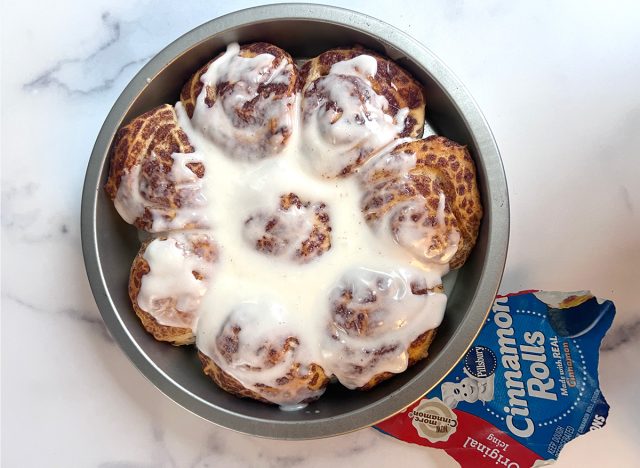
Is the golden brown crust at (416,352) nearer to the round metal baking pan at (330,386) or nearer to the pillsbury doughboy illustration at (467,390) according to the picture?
the round metal baking pan at (330,386)

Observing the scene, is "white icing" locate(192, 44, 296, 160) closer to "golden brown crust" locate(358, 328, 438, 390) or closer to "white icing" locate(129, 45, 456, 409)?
"white icing" locate(129, 45, 456, 409)

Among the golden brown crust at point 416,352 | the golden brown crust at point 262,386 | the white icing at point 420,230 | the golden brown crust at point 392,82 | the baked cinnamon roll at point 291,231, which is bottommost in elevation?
the golden brown crust at point 262,386

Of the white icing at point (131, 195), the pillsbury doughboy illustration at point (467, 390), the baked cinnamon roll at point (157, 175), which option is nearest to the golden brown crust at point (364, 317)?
the pillsbury doughboy illustration at point (467, 390)

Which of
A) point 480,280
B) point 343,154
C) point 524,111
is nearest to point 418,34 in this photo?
point 524,111

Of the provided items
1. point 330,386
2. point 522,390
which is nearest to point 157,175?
point 330,386

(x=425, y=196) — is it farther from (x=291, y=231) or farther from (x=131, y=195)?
(x=131, y=195)

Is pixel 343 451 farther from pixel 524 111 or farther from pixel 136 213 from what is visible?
pixel 524 111
